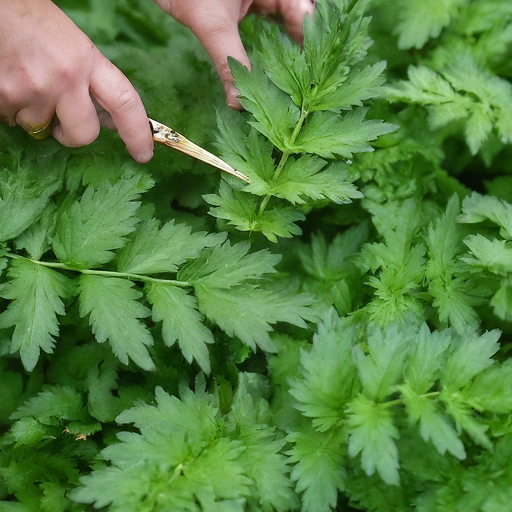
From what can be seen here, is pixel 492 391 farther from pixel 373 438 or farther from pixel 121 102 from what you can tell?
pixel 121 102

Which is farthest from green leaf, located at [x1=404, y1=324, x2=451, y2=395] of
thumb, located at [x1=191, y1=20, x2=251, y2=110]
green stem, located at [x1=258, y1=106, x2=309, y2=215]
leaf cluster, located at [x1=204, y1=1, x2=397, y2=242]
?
thumb, located at [x1=191, y1=20, x2=251, y2=110]

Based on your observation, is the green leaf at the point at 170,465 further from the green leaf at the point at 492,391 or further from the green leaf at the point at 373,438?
the green leaf at the point at 492,391

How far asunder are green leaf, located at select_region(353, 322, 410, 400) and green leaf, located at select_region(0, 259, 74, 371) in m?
0.67

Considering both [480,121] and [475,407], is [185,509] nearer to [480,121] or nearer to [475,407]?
[475,407]

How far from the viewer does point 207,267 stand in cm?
119

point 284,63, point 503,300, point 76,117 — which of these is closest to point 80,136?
point 76,117

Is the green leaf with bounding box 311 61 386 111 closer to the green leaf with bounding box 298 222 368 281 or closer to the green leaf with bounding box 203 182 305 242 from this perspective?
the green leaf with bounding box 203 182 305 242

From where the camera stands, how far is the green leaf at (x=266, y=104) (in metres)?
1.18

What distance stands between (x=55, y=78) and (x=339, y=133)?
63cm

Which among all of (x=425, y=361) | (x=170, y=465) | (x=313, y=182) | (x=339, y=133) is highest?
(x=339, y=133)

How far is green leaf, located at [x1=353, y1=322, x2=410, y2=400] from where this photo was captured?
103cm

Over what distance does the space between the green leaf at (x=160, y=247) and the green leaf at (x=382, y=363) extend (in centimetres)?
42

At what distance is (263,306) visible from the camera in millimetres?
→ 1151

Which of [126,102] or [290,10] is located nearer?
[126,102]
